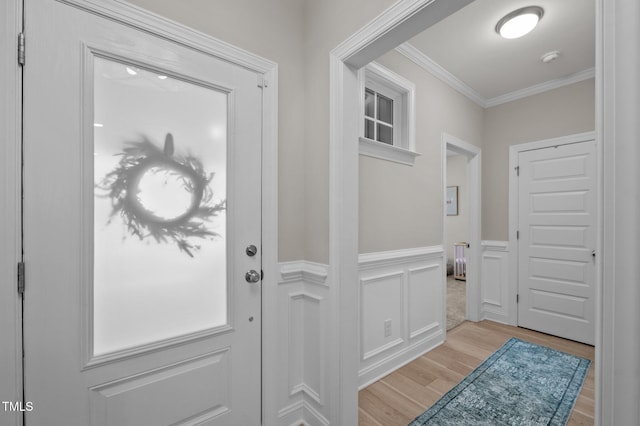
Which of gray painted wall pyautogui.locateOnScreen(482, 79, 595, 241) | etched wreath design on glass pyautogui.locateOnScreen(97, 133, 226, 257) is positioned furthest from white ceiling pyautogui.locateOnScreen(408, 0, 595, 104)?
etched wreath design on glass pyautogui.locateOnScreen(97, 133, 226, 257)

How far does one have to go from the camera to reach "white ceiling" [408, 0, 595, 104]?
2.03 meters

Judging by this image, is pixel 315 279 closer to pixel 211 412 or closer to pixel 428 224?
pixel 211 412

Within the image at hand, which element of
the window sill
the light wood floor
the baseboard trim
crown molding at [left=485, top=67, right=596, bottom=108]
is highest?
crown molding at [left=485, top=67, right=596, bottom=108]

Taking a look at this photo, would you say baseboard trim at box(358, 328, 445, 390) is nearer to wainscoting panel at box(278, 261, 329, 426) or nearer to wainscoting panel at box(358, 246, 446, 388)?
wainscoting panel at box(358, 246, 446, 388)

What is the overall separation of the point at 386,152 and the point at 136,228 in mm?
1839

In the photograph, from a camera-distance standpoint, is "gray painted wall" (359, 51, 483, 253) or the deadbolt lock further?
"gray painted wall" (359, 51, 483, 253)

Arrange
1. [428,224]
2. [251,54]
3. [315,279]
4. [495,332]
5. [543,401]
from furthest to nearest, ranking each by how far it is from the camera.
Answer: [495,332] → [428,224] → [543,401] → [315,279] → [251,54]

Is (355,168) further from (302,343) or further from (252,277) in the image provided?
(302,343)

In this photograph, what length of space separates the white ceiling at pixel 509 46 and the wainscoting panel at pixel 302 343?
7.37 ft

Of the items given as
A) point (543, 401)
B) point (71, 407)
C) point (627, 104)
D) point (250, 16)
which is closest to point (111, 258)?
point (71, 407)

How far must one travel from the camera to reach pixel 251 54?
1484 mm

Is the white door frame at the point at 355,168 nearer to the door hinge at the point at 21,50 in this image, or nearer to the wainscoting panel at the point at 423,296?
the wainscoting panel at the point at 423,296

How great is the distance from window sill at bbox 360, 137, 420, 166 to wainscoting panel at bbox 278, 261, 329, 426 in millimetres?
1034

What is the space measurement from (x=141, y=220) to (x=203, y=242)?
29cm
